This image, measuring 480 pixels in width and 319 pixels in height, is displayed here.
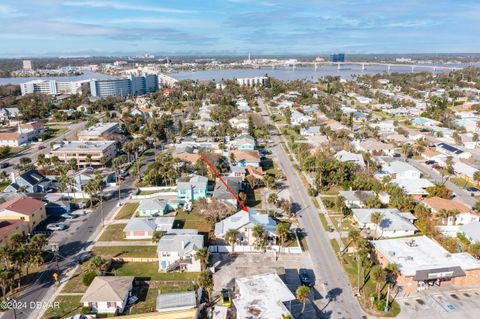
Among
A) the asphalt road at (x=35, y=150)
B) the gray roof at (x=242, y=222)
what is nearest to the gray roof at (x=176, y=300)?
the gray roof at (x=242, y=222)

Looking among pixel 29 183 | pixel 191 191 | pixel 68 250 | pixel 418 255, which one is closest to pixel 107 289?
pixel 68 250

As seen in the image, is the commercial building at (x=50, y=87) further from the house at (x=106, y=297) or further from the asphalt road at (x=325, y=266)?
the house at (x=106, y=297)

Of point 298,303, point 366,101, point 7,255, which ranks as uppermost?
point 366,101

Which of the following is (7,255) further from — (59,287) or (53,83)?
(53,83)

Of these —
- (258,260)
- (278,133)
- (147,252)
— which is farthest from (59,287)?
(278,133)

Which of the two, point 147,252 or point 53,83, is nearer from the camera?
point 147,252
